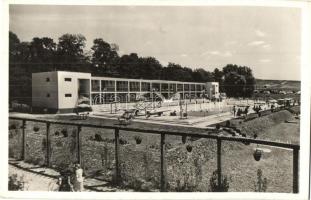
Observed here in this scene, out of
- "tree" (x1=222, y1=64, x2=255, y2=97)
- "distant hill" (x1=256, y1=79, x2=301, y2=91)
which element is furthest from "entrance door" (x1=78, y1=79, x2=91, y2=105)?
"distant hill" (x1=256, y1=79, x2=301, y2=91)

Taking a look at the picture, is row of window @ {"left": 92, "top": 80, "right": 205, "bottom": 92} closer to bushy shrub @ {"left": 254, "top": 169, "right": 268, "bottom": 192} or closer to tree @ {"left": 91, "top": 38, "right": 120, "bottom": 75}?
tree @ {"left": 91, "top": 38, "right": 120, "bottom": 75}

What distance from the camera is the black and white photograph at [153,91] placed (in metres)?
1.58

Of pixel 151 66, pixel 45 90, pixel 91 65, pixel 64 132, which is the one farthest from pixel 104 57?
pixel 64 132

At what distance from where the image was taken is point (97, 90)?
1.77 meters

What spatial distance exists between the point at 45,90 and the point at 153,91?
60 cm

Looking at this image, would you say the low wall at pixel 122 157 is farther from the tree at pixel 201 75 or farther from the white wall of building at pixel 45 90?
the tree at pixel 201 75

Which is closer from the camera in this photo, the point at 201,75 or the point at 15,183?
the point at 15,183

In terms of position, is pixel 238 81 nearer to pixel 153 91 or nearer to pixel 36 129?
pixel 153 91

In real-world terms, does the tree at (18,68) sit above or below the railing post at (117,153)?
above

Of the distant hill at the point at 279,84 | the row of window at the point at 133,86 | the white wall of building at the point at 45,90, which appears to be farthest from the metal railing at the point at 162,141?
the distant hill at the point at 279,84

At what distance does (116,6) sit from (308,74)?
3.44ft

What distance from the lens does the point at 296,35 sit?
1600 mm

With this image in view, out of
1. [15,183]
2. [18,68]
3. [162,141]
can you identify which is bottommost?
[15,183]

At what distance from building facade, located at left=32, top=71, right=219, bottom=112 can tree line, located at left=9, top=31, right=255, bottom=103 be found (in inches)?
1.4
